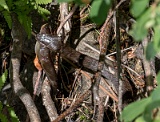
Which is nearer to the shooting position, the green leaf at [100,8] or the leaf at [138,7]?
the leaf at [138,7]

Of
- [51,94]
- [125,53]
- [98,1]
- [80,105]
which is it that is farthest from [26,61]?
[98,1]

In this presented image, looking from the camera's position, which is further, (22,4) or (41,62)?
(41,62)

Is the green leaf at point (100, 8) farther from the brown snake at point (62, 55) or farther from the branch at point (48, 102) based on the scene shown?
the branch at point (48, 102)

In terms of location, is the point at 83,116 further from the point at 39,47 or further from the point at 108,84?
the point at 39,47

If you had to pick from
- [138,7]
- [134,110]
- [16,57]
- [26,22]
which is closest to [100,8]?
[138,7]

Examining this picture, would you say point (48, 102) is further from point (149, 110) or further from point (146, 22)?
point (146, 22)

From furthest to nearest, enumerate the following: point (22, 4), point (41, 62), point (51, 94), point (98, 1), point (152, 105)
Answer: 1. point (51, 94)
2. point (41, 62)
3. point (22, 4)
4. point (98, 1)
5. point (152, 105)

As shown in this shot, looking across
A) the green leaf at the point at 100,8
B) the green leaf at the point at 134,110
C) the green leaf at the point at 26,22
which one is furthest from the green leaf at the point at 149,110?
the green leaf at the point at 26,22

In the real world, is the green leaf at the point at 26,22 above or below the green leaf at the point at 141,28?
above

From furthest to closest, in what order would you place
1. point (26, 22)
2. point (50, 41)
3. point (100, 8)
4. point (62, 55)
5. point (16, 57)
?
1. point (62, 55)
2. point (16, 57)
3. point (50, 41)
4. point (26, 22)
5. point (100, 8)
